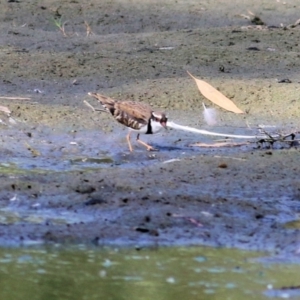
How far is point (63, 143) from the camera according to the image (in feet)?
26.1

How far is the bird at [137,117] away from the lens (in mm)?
7852

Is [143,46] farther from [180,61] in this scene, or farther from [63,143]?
[63,143]

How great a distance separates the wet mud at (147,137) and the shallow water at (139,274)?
210mm

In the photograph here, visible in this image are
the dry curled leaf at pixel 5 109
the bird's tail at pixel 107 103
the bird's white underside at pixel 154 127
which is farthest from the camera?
the dry curled leaf at pixel 5 109

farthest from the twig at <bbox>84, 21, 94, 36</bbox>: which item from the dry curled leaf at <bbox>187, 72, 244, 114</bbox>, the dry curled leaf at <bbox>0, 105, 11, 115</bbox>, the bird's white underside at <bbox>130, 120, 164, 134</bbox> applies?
the bird's white underside at <bbox>130, 120, 164, 134</bbox>

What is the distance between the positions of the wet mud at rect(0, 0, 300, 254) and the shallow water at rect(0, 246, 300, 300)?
0.69 ft

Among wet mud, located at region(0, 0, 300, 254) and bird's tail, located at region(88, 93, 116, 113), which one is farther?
bird's tail, located at region(88, 93, 116, 113)

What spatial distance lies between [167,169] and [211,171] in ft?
0.98

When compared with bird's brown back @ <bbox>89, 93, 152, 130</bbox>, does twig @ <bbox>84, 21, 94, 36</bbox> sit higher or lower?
lower

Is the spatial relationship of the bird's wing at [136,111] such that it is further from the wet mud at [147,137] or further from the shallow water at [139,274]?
the shallow water at [139,274]

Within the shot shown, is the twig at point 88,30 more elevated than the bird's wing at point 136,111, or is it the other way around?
the bird's wing at point 136,111

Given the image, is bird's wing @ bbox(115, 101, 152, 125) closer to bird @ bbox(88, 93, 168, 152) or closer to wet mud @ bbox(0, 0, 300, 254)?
bird @ bbox(88, 93, 168, 152)

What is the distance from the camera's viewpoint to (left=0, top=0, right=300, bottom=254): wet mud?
5.60 metres

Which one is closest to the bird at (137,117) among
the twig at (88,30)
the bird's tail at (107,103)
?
the bird's tail at (107,103)
